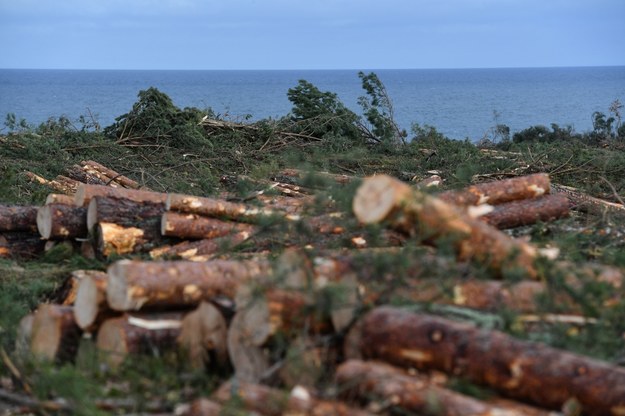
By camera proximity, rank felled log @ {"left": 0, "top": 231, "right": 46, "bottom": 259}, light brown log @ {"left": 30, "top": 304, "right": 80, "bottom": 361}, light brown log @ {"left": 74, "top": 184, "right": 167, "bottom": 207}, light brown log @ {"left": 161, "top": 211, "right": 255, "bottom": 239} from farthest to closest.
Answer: felled log @ {"left": 0, "top": 231, "right": 46, "bottom": 259}, light brown log @ {"left": 74, "top": 184, "right": 167, "bottom": 207}, light brown log @ {"left": 161, "top": 211, "right": 255, "bottom": 239}, light brown log @ {"left": 30, "top": 304, "right": 80, "bottom": 361}

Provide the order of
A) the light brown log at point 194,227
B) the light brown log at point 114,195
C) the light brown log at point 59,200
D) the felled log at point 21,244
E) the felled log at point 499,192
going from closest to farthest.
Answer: the light brown log at point 194,227 → the felled log at point 499,192 → the light brown log at point 114,195 → the felled log at point 21,244 → the light brown log at point 59,200

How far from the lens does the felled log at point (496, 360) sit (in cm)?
445

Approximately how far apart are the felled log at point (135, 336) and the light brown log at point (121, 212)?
2855mm

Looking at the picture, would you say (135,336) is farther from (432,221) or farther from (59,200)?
(59,200)

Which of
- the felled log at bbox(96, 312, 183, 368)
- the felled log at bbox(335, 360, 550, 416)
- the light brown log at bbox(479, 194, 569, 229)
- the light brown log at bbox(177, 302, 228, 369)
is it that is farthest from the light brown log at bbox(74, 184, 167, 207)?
the felled log at bbox(335, 360, 550, 416)

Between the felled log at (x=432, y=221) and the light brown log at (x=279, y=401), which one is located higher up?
the felled log at (x=432, y=221)

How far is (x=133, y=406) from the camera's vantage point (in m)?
4.96

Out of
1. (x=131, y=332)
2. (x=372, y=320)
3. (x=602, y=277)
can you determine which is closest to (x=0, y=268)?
(x=131, y=332)

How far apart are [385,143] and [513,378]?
13177 millimetres

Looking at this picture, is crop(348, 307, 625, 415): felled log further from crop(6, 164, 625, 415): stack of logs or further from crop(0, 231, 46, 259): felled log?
crop(0, 231, 46, 259): felled log

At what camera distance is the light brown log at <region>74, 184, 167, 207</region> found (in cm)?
886

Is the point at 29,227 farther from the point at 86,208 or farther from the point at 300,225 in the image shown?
the point at 300,225

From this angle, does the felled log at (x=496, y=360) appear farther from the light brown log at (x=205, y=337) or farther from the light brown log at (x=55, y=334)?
the light brown log at (x=55, y=334)

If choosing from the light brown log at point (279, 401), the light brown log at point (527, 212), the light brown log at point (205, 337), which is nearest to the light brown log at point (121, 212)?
the light brown log at point (527, 212)
